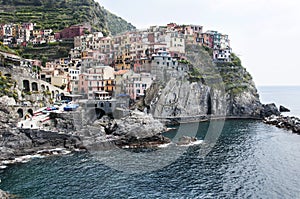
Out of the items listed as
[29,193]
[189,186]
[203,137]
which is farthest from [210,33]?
[29,193]

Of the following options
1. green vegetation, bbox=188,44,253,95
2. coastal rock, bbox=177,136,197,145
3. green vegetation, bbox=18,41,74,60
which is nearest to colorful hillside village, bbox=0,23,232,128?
green vegetation, bbox=18,41,74,60

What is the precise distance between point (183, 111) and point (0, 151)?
40.4 metres

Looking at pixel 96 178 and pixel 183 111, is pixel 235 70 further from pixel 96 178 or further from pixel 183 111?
pixel 96 178

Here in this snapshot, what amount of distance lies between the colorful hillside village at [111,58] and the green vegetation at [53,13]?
8771mm

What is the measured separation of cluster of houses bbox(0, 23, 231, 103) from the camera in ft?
200

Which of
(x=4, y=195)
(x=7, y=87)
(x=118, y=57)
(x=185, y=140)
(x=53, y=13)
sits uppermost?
(x=53, y=13)

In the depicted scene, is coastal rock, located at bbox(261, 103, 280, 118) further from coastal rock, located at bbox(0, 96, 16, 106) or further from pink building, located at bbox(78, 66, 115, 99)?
coastal rock, located at bbox(0, 96, 16, 106)

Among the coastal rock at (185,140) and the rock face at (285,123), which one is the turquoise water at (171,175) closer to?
the coastal rock at (185,140)

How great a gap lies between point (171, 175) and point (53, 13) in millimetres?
96851

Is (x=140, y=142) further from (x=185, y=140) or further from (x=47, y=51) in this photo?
(x=47, y=51)

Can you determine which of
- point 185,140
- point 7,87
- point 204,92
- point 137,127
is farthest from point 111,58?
point 185,140

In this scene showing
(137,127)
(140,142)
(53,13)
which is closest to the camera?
(140,142)

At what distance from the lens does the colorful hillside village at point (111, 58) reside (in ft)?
198

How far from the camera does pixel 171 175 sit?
30688 millimetres
